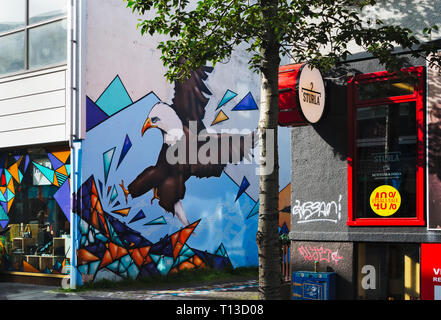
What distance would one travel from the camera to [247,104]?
1900 cm

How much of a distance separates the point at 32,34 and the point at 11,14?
1.12 m

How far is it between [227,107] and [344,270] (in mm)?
8582

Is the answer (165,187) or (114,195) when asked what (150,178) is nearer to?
(165,187)

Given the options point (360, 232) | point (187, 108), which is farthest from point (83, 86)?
point (360, 232)

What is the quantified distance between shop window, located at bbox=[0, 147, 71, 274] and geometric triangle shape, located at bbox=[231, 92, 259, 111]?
5.71 meters

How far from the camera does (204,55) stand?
9578 millimetres

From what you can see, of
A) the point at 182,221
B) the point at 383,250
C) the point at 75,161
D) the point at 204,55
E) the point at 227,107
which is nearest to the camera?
the point at 204,55

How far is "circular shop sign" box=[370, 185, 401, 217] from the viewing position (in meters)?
10.4

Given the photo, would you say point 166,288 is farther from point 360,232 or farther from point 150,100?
point 360,232

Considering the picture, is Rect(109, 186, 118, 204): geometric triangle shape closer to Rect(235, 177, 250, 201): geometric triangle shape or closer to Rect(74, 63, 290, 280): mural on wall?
Rect(74, 63, 290, 280): mural on wall

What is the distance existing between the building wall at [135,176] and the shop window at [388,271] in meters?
6.65

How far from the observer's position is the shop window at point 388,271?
10188mm

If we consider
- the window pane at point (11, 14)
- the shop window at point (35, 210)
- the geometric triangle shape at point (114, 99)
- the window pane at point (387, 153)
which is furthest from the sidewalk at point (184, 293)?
the window pane at point (11, 14)

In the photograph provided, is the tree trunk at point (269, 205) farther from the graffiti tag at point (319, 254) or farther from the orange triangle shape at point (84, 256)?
the orange triangle shape at point (84, 256)
